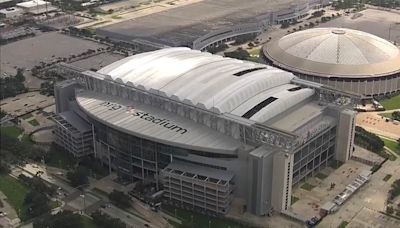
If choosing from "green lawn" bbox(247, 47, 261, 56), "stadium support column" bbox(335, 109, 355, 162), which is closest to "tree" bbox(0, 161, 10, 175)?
"stadium support column" bbox(335, 109, 355, 162)

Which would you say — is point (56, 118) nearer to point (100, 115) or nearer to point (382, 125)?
point (100, 115)

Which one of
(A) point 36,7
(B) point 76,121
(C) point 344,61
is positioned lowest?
(B) point 76,121

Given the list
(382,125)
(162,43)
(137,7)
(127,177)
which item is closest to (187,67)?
(127,177)

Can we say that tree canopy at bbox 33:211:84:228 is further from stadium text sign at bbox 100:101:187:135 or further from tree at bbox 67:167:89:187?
stadium text sign at bbox 100:101:187:135

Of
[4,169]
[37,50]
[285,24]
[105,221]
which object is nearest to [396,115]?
[105,221]

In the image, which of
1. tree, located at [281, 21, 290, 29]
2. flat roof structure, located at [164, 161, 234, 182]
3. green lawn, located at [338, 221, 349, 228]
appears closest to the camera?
green lawn, located at [338, 221, 349, 228]

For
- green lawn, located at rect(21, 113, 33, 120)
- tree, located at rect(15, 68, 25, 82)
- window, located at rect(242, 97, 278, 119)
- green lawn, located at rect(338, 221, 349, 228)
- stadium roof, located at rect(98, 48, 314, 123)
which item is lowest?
green lawn, located at rect(338, 221, 349, 228)

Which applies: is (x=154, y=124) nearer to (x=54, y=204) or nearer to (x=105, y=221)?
(x=105, y=221)
